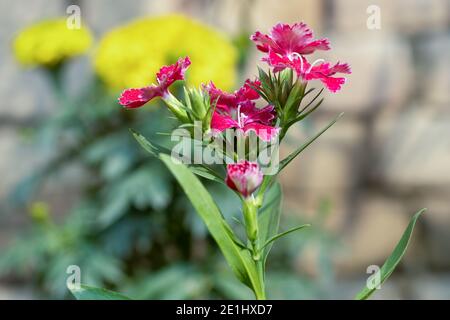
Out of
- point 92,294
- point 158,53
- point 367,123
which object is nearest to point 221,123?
point 92,294

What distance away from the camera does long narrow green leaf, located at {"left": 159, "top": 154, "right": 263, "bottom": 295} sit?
42cm

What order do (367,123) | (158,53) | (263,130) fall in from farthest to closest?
(367,123), (158,53), (263,130)

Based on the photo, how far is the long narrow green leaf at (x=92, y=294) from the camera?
1.42 feet

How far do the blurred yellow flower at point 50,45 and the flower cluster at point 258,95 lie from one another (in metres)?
0.89

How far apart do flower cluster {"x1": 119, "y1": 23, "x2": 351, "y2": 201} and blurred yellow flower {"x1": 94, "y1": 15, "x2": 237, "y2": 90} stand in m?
0.78

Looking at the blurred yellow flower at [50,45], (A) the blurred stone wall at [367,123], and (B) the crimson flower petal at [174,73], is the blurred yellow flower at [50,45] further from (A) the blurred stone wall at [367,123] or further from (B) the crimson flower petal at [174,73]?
(B) the crimson flower petal at [174,73]

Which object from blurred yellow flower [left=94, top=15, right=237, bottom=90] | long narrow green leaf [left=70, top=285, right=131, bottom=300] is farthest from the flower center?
blurred yellow flower [left=94, top=15, right=237, bottom=90]

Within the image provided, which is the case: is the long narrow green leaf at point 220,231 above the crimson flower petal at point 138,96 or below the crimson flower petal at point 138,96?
below

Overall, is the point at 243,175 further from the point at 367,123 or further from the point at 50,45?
the point at 367,123

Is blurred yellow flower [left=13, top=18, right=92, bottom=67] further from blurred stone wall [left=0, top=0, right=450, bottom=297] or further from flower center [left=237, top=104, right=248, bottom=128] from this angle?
flower center [left=237, top=104, right=248, bottom=128]

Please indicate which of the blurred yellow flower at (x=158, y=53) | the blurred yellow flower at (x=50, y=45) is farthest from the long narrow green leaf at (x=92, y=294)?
the blurred yellow flower at (x=50, y=45)

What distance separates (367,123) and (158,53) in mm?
713

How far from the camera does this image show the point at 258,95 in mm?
408
